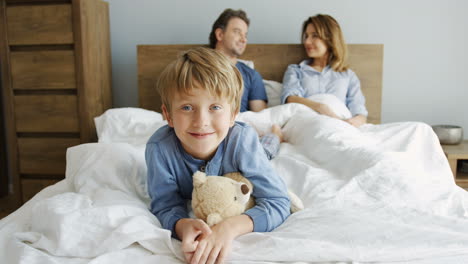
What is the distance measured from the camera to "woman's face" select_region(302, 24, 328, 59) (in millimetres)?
2192

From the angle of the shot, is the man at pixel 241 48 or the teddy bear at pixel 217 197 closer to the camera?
the teddy bear at pixel 217 197

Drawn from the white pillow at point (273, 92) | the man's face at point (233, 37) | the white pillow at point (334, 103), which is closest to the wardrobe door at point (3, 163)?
the man's face at point (233, 37)

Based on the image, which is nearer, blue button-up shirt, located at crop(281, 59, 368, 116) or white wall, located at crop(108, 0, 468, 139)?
blue button-up shirt, located at crop(281, 59, 368, 116)

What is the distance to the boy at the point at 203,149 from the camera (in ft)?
2.94

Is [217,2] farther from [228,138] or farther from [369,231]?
[369,231]

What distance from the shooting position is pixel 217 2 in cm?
251

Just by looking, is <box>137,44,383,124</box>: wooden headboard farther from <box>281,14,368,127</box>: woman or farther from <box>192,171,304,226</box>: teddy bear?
<box>192,171,304,226</box>: teddy bear

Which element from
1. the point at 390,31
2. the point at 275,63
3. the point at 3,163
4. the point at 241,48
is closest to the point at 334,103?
the point at 275,63

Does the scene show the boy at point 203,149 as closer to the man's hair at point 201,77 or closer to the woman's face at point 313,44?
the man's hair at point 201,77

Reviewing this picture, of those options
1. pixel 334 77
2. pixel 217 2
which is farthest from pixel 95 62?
pixel 334 77

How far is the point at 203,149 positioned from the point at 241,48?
142 cm

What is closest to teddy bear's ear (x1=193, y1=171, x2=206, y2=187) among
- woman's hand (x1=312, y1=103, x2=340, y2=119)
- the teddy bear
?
the teddy bear

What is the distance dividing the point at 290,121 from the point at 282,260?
108cm

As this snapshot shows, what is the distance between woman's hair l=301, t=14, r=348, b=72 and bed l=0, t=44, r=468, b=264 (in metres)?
0.56
